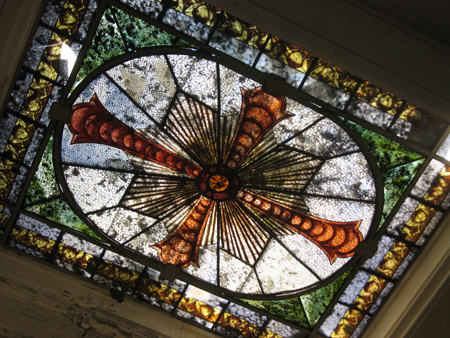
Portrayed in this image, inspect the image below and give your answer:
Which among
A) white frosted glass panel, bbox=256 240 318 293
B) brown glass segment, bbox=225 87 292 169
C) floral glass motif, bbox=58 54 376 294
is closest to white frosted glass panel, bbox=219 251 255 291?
floral glass motif, bbox=58 54 376 294

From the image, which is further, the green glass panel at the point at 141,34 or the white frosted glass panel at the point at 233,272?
the white frosted glass panel at the point at 233,272

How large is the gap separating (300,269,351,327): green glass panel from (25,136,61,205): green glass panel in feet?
7.95

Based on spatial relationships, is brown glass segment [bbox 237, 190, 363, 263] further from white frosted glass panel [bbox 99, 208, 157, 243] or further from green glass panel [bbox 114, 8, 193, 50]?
green glass panel [bbox 114, 8, 193, 50]

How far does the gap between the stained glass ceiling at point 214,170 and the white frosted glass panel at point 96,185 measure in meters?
0.01

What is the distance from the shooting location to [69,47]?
4086 mm

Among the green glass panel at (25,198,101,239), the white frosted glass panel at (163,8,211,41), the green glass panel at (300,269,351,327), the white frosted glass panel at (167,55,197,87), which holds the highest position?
the white frosted glass panel at (163,8,211,41)

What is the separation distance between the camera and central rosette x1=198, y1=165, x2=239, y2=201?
14.3 ft

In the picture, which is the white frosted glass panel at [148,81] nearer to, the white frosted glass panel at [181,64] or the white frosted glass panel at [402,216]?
the white frosted glass panel at [181,64]

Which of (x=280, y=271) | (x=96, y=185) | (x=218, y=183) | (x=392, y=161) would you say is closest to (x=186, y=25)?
(x=218, y=183)

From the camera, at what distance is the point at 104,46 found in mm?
4051

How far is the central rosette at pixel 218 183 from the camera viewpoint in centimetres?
434

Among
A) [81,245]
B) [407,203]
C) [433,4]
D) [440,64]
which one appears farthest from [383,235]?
[81,245]

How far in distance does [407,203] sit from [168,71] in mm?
2287

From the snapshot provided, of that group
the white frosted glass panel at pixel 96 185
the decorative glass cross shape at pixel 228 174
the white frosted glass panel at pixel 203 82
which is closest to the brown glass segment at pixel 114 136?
the decorative glass cross shape at pixel 228 174
